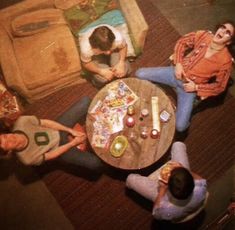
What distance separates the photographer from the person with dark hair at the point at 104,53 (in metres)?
4.19

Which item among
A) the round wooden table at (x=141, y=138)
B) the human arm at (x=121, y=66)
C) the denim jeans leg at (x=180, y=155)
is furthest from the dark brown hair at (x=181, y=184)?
the human arm at (x=121, y=66)

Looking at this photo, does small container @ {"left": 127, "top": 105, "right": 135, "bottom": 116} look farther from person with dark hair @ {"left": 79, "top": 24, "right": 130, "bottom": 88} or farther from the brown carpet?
the brown carpet

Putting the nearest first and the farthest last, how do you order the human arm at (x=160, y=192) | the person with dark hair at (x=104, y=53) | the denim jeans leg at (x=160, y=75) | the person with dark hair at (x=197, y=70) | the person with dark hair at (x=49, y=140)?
the human arm at (x=160, y=192)
the person with dark hair at (x=49, y=140)
the person with dark hair at (x=104, y=53)
the person with dark hair at (x=197, y=70)
the denim jeans leg at (x=160, y=75)

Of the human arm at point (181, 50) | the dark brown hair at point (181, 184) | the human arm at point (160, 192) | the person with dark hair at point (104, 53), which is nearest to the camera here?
the dark brown hair at point (181, 184)

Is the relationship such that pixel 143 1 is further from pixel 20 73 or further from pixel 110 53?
pixel 20 73

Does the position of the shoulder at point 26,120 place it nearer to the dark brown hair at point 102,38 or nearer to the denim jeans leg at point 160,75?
the dark brown hair at point 102,38

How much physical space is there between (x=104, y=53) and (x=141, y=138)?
1.24 m

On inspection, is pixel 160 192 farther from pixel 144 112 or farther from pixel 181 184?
pixel 144 112

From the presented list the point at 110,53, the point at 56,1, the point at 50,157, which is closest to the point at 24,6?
the point at 56,1

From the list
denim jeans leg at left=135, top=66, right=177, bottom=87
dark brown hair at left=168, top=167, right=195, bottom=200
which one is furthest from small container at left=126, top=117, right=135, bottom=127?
dark brown hair at left=168, top=167, right=195, bottom=200

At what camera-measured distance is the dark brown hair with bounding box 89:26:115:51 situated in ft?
13.6

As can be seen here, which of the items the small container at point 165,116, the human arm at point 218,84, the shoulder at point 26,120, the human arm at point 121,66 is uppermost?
the human arm at point 121,66

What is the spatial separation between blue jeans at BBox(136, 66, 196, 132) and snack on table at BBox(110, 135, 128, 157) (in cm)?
84

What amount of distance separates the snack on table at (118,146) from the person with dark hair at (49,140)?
29cm
